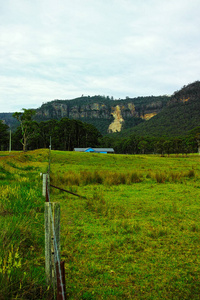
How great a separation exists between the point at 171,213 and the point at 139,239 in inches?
112

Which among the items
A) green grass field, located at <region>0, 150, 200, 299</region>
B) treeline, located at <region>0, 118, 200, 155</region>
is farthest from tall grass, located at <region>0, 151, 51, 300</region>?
treeline, located at <region>0, 118, 200, 155</region>

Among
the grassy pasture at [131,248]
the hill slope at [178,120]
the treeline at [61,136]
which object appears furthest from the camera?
the hill slope at [178,120]

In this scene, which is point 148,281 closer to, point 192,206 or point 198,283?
point 198,283

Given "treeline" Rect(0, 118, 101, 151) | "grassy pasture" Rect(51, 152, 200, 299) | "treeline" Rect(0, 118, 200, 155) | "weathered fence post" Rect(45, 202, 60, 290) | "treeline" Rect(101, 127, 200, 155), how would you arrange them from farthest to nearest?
"treeline" Rect(101, 127, 200, 155), "treeline" Rect(0, 118, 101, 151), "treeline" Rect(0, 118, 200, 155), "grassy pasture" Rect(51, 152, 200, 299), "weathered fence post" Rect(45, 202, 60, 290)

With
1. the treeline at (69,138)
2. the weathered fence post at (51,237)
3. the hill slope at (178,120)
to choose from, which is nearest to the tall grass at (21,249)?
the weathered fence post at (51,237)

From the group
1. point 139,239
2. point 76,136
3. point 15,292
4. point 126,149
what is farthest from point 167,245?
point 126,149

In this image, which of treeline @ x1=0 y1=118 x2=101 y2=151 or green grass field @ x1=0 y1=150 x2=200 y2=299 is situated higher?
treeline @ x1=0 y1=118 x2=101 y2=151

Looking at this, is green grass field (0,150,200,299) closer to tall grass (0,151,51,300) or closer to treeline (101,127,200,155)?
tall grass (0,151,51,300)

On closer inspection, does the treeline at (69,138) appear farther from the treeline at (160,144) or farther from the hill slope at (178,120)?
the hill slope at (178,120)

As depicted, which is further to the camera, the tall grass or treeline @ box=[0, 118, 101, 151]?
treeline @ box=[0, 118, 101, 151]

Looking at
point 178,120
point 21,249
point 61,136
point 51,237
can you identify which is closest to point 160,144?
point 61,136

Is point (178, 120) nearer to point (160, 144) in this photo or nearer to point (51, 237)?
point (160, 144)

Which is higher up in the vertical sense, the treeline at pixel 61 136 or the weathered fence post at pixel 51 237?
the treeline at pixel 61 136

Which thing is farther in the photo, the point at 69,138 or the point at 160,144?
the point at 160,144
